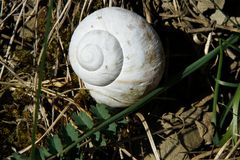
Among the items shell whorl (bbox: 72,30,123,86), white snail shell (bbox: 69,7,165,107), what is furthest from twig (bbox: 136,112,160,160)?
shell whorl (bbox: 72,30,123,86)

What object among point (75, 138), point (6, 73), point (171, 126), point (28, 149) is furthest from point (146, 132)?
point (6, 73)

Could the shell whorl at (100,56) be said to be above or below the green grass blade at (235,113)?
above

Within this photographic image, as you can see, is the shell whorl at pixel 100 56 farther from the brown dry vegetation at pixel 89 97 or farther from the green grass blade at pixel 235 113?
the green grass blade at pixel 235 113

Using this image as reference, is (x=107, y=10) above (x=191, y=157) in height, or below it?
above

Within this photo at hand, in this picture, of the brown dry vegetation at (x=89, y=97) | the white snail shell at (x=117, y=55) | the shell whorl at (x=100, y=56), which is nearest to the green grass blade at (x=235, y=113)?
the brown dry vegetation at (x=89, y=97)

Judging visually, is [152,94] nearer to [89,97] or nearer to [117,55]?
[117,55]

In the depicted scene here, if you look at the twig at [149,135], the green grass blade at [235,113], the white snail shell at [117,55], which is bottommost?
the twig at [149,135]

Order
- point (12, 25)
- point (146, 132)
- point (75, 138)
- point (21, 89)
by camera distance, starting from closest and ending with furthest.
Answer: point (75, 138), point (146, 132), point (21, 89), point (12, 25)

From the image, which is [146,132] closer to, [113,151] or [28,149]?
[113,151]
